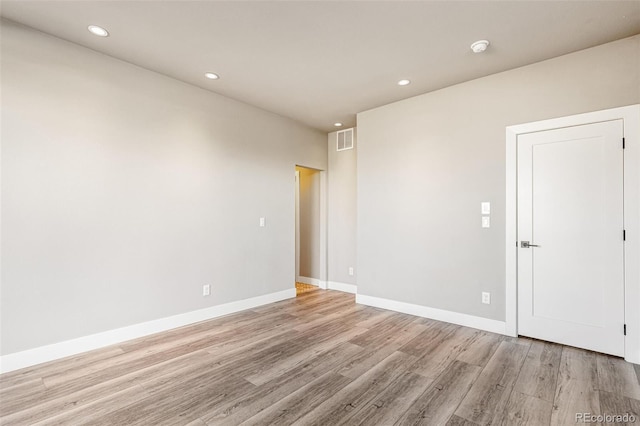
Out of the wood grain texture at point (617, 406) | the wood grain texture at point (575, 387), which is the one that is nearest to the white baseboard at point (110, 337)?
the wood grain texture at point (575, 387)

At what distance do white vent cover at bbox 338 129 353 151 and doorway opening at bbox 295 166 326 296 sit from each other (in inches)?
24.3

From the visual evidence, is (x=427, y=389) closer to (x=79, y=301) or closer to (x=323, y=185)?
(x=79, y=301)

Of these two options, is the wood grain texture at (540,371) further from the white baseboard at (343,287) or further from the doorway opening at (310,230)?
the doorway opening at (310,230)

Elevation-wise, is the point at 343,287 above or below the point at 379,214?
below

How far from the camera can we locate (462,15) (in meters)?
2.31

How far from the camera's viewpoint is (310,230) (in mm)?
5770

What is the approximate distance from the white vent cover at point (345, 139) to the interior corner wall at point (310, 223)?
2.23ft

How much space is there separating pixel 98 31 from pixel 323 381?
348 cm

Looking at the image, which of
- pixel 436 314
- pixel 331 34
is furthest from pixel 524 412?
pixel 331 34

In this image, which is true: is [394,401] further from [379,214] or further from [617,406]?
[379,214]

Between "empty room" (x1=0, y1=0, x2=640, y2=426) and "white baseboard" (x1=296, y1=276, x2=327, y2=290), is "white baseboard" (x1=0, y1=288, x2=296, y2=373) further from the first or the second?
"white baseboard" (x1=296, y1=276, x2=327, y2=290)

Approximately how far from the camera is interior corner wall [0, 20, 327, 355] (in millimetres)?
2449

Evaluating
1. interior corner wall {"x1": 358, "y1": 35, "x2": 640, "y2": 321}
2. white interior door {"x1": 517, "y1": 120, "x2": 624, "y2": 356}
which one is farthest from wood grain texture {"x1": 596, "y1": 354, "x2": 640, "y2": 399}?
interior corner wall {"x1": 358, "y1": 35, "x2": 640, "y2": 321}

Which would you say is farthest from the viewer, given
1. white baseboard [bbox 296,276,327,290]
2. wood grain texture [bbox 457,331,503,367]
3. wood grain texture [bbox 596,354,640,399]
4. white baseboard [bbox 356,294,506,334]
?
white baseboard [bbox 296,276,327,290]
